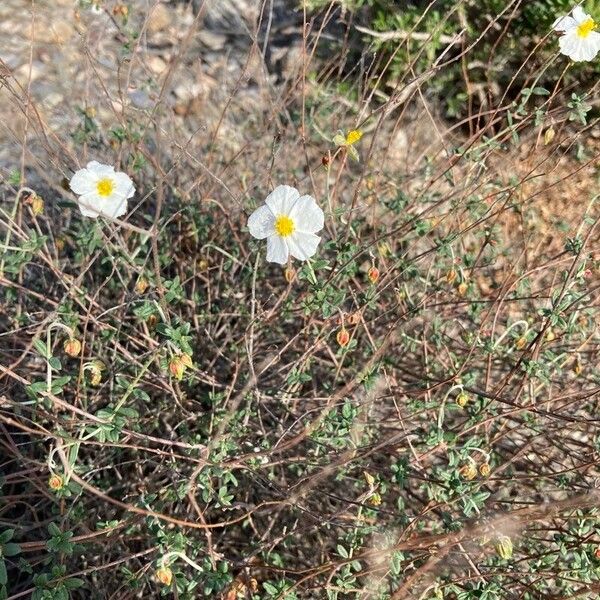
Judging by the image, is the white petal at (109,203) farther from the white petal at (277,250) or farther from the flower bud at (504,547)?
the flower bud at (504,547)

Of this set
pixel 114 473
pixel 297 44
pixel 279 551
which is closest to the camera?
pixel 279 551

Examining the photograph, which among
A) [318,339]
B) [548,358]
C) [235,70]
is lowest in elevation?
[318,339]

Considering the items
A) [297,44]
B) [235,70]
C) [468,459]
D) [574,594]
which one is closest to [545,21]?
[297,44]

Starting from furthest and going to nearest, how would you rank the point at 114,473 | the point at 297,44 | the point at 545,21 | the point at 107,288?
1. the point at 297,44
2. the point at 545,21
3. the point at 107,288
4. the point at 114,473

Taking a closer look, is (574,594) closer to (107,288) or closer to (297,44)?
(107,288)

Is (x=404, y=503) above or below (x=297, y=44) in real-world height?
below

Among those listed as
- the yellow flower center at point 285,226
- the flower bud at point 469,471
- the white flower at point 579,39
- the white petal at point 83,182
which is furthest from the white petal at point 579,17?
the white petal at point 83,182

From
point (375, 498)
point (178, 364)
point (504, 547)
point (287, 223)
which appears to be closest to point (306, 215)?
point (287, 223)
